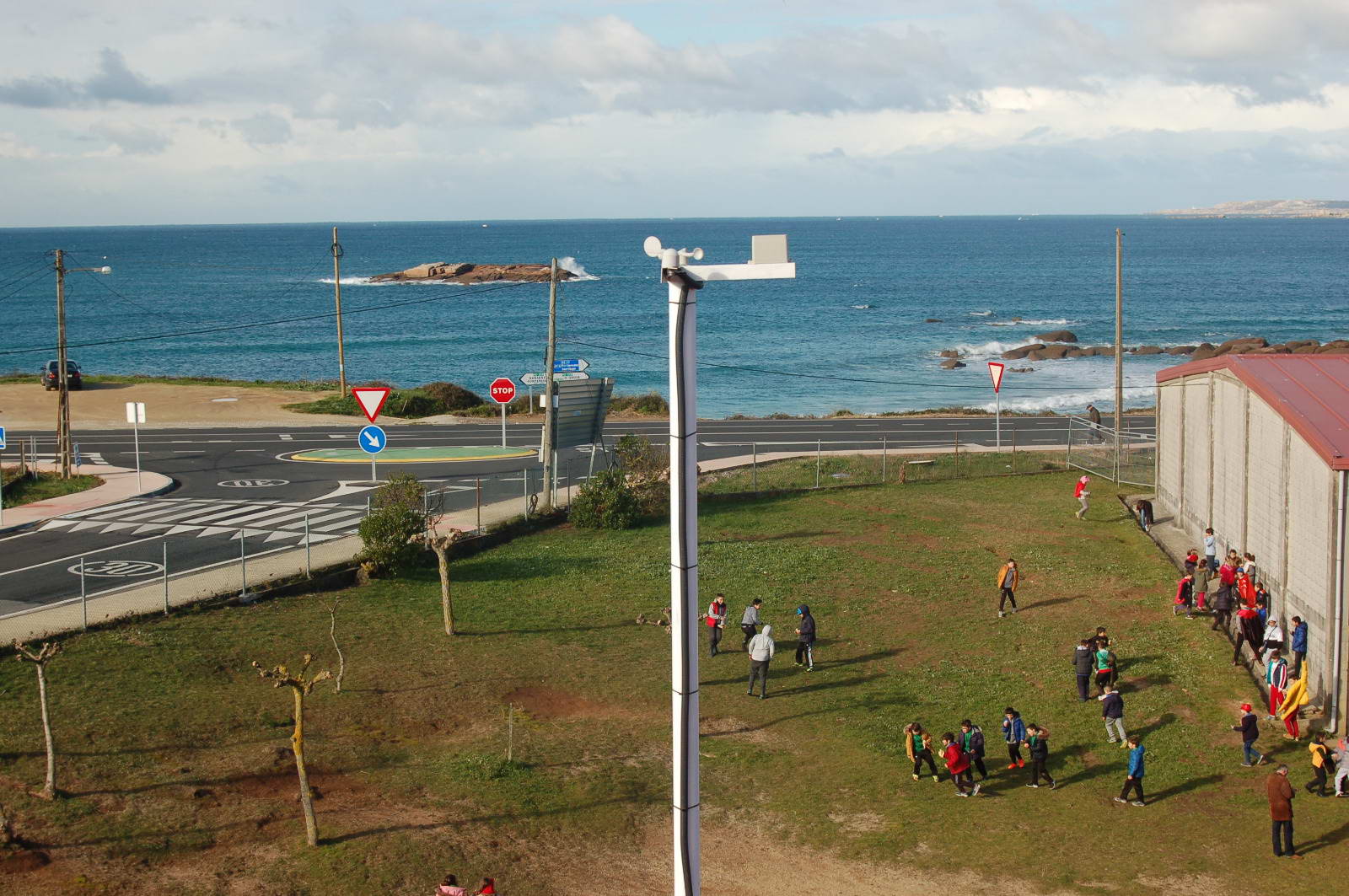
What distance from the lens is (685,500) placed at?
900 cm

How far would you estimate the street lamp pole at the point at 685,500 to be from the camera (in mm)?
8766

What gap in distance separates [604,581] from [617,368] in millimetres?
64437

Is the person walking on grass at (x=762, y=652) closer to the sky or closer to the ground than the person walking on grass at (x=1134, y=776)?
closer to the sky

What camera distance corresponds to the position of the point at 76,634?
2092 centimetres

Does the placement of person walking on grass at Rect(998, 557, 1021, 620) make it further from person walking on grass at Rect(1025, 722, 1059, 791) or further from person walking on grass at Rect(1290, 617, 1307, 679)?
person walking on grass at Rect(1025, 722, 1059, 791)

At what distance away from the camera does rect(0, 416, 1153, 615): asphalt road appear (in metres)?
26.5

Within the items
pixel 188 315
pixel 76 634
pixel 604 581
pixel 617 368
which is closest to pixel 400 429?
pixel 604 581

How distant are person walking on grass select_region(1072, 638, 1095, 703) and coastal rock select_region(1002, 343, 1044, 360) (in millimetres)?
74678

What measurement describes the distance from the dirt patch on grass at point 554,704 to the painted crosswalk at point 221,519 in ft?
34.1

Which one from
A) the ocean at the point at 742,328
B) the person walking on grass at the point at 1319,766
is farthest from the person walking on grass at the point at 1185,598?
the ocean at the point at 742,328

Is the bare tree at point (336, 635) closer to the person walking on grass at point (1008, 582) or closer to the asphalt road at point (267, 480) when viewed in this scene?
the asphalt road at point (267, 480)

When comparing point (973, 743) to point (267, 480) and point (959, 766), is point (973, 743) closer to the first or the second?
point (959, 766)

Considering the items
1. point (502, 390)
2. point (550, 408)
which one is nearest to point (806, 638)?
point (550, 408)

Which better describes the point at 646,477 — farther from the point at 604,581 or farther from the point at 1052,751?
the point at 1052,751
